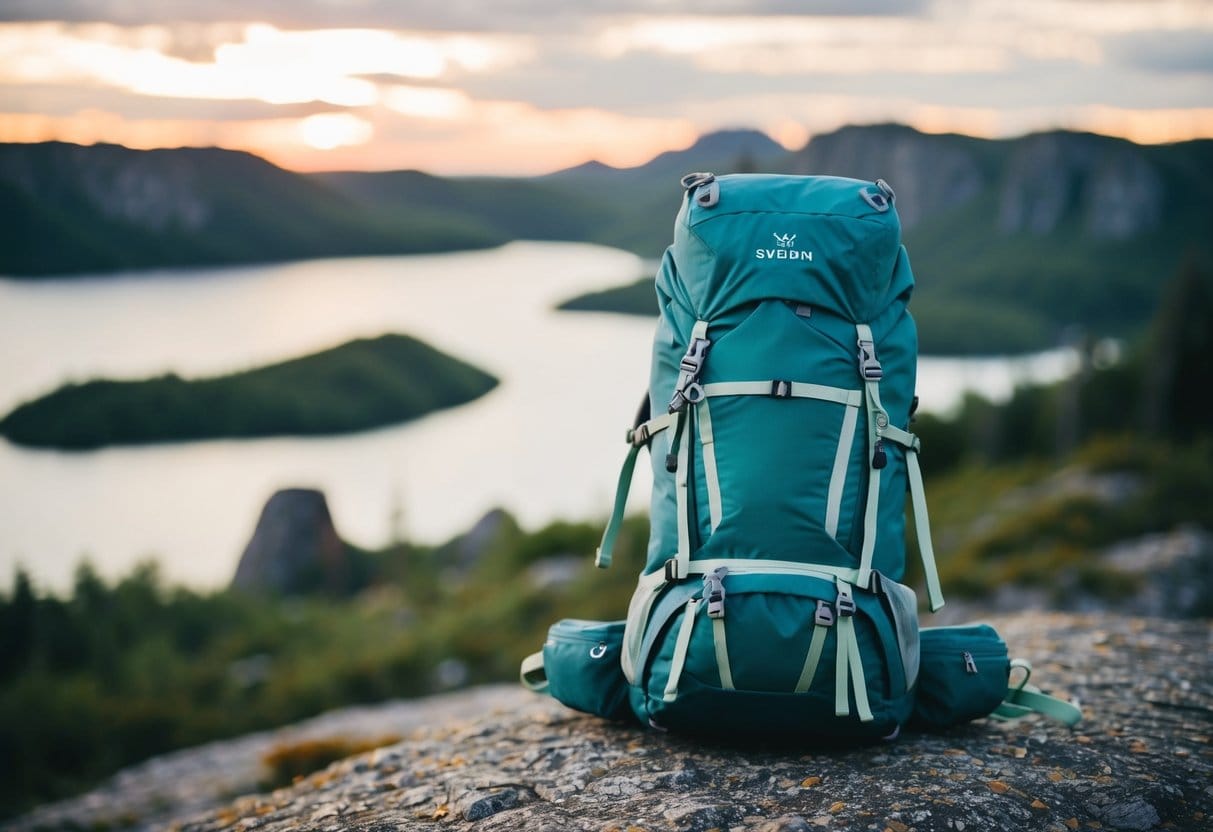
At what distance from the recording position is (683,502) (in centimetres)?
398

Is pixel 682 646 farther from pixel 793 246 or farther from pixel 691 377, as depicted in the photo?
pixel 793 246

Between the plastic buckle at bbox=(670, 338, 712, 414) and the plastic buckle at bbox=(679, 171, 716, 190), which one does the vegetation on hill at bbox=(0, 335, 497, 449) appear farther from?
the plastic buckle at bbox=(670, 338, 712, 414)

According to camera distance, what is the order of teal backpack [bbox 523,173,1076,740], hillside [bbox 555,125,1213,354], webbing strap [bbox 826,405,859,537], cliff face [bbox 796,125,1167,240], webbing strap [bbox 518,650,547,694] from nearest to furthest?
1. teal backpack [bbox 523,173,1076,740]
2. webbing strap [bbox 826,405,859,537]
3. webbing strap [bbox 518,650,547,694]
4. hillside [bbox 555,125,1213,354]
5. cliff face [bbox 796,125,1167,240]

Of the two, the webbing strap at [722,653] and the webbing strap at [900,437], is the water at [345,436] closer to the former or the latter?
the webbing strap at [900,437]

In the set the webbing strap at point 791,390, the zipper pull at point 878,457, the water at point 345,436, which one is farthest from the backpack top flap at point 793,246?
the water at point 345,436

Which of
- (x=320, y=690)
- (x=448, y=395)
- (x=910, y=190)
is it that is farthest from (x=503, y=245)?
(x=910, y=190)

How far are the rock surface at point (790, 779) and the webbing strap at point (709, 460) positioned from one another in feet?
3.52

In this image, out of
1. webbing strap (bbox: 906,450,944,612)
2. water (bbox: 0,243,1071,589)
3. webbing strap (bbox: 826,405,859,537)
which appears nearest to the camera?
webbing strap (bbox: 826,405,859,537)

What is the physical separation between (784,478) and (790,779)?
47.3 inches

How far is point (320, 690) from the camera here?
13.1 metres

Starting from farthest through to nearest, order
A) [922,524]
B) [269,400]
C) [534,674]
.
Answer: [269,400], [534,674], [922,524]

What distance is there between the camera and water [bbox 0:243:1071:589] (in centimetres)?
2544

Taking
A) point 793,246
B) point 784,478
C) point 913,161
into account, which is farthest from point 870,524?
point 913,161

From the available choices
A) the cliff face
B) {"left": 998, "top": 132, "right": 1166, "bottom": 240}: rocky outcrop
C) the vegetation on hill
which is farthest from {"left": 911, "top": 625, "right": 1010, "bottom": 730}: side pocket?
{"left": 998, "top": 132, "right": 1166, "bottom": 240}: rocky outcrop
